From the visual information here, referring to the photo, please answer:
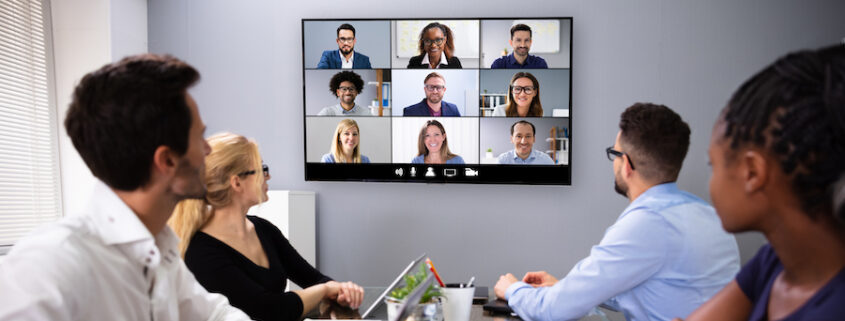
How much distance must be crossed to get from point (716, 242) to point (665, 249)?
0.18 meters

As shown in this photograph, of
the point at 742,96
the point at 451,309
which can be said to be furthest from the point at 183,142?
the point at 742,96

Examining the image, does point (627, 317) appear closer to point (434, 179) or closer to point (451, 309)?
point (451, 309)

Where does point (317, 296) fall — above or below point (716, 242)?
below

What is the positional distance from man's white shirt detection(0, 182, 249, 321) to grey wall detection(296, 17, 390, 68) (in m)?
2.47

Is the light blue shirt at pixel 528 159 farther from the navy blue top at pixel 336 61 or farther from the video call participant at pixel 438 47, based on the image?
the navy blue top at pixel 336 61

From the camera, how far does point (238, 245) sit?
2.06 m

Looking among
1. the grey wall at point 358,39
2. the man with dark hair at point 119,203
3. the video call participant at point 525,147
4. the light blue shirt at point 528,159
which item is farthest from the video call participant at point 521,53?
the man with dark hair at point 119,203

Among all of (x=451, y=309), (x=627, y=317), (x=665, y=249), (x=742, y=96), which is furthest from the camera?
(x=627, y=317)

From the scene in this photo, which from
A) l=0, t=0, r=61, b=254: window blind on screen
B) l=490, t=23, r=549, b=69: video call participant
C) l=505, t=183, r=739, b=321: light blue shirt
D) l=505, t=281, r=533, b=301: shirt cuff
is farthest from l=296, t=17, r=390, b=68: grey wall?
l=505, t=183, r=739, b=321: light blue shirt

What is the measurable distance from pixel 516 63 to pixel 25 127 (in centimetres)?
275

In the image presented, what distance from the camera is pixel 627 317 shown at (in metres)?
→ 1.90

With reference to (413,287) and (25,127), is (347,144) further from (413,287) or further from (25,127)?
(413,287)

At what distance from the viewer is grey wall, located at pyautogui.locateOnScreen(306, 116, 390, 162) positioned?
3623 mm

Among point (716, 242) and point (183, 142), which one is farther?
point (716, 242)
